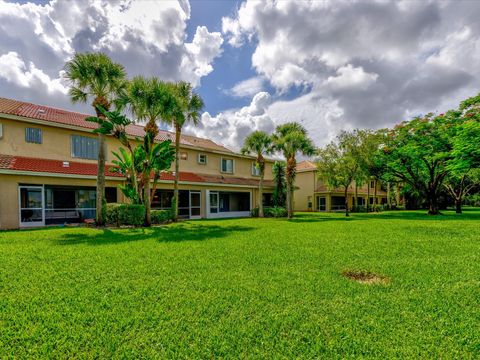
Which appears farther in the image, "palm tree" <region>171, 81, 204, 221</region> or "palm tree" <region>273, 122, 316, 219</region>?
"palm tree" <region>273, 122, 316, 219</region>

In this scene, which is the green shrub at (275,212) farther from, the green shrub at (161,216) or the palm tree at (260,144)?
the green shrub at (161,216)

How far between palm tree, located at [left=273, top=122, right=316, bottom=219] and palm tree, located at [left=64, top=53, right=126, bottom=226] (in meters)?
14.7

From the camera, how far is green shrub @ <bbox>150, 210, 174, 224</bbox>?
1841 centimetres

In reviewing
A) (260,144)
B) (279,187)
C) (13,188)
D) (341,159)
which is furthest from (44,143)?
(341,159)

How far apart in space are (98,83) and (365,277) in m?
17.0

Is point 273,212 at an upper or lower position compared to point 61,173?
lower

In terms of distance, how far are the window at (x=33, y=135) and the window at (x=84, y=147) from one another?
2.08 meters

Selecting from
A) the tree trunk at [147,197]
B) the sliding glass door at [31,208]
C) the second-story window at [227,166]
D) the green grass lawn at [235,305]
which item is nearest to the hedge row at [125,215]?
the tree trunk at [147,197]

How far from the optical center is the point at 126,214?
16.6 meters

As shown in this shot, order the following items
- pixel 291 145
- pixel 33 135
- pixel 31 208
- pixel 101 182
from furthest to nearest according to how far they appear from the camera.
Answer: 1. pixel 291 145
2. pixel 33 135
3. pixel 31 208
4. pixel 101 182

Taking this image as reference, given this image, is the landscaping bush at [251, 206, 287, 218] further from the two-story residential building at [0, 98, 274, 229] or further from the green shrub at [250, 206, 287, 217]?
the two-story residential building at [0, 98, 274, 229]

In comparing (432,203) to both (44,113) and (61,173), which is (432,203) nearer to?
(61,173)

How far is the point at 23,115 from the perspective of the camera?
16.7m

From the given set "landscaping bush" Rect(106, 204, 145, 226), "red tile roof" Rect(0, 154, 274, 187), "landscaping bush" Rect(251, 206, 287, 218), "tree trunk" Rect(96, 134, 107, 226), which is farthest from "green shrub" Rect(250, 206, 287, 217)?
"tree trunk" Rect(96, 134, 107, 226)
